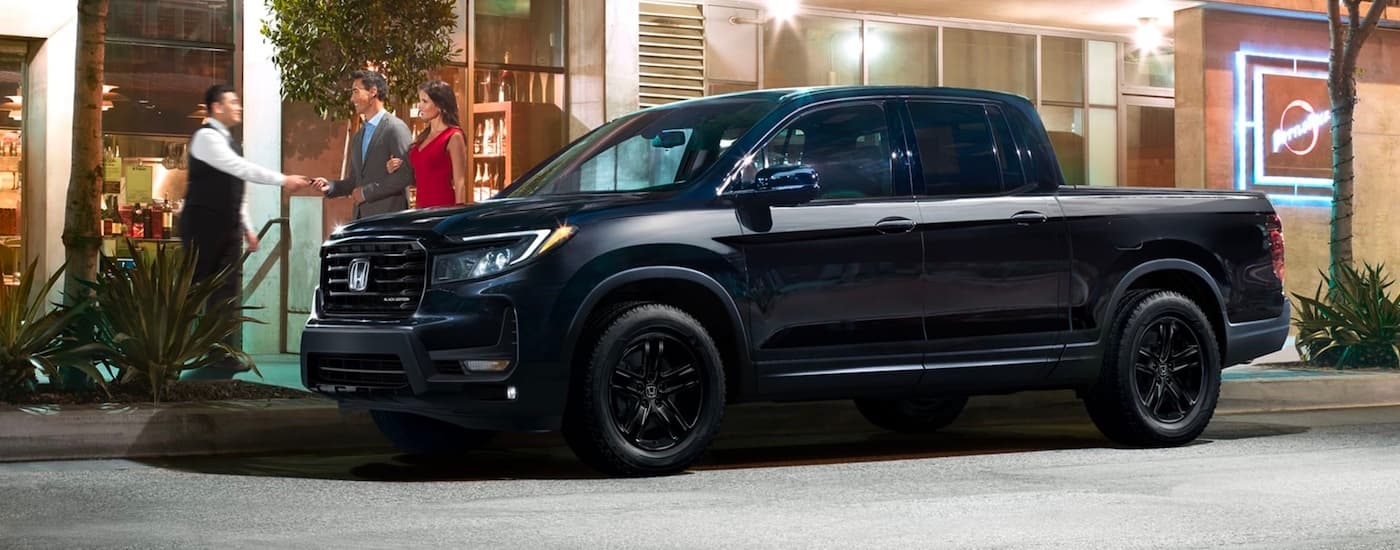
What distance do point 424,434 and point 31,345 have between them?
2.32m

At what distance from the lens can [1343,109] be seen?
17359mm

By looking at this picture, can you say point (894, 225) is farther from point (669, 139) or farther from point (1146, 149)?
point (1146, 149)

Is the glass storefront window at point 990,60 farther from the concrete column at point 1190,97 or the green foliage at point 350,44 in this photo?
the green foliage at point 350,44

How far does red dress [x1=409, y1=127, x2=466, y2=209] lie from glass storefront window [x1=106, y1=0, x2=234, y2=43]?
5.77 m

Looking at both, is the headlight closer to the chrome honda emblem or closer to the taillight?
the chrome honda emblem

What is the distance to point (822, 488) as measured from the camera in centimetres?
923

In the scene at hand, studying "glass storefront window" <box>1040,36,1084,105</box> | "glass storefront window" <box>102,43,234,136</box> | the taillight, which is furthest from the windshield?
"glass storefront window" <box>1040,36,1084,105</box>

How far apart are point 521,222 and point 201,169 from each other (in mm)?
4093

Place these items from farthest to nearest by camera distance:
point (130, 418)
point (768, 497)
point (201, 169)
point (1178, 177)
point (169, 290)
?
point (1178, 177), point (201, 169), point (169, 290), point (130, 418), point (768, 497)

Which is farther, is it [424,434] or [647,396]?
[424,434]

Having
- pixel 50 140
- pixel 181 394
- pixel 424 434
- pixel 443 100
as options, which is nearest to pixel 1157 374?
pixel 424 434

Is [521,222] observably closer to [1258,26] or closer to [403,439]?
[403,439]

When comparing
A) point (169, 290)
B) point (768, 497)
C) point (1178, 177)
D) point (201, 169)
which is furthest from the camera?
point (1178, 177)

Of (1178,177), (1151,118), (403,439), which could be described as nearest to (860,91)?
(403,439)
